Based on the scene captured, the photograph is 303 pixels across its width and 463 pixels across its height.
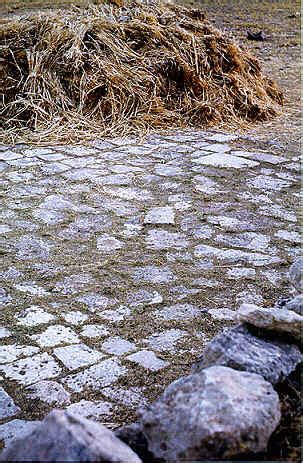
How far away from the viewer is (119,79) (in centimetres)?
627

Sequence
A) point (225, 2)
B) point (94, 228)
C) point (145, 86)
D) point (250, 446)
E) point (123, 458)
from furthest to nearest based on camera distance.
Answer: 1. point (225, 2)
2. point (145, 86)
3. point (94, 228)
4. point (250, 446)
5. point (123, 458)

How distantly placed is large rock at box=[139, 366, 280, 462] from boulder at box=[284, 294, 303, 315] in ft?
1.69

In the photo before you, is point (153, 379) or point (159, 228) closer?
point (153, 379)

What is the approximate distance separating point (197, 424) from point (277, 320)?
55 cm

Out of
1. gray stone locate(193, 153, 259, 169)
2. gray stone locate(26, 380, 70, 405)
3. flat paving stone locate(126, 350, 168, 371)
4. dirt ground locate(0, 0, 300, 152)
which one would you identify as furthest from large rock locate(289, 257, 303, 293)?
dirt ground locate(0, 0, 300, 152)

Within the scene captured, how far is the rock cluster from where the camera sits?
1240 mm

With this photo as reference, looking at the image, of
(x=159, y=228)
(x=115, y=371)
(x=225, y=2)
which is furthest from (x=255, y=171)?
(x=225, y=2)

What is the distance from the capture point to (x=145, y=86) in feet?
20.8

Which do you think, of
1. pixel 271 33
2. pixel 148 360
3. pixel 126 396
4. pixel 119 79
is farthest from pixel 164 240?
pixel 271 33

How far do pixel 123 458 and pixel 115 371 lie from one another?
123cm

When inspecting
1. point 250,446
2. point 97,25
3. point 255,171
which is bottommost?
point 255,171

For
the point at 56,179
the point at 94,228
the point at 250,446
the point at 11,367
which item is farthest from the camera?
the point at 56,179

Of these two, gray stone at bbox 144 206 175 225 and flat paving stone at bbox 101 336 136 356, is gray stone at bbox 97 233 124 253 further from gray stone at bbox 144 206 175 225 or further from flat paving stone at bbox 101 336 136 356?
flat paving stone at bbox 101 336 136 356

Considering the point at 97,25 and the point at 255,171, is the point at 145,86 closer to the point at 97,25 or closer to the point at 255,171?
the point at 97,25
